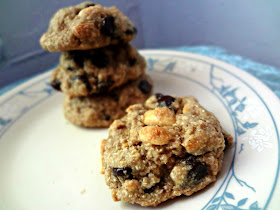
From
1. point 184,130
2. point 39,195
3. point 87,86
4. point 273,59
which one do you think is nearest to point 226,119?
point 184,130

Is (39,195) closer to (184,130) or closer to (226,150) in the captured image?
(184,130)

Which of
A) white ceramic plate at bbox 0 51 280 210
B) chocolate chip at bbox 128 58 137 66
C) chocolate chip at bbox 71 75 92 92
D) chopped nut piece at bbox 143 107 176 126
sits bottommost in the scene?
white ceramic plate at bbox 0 51 280 210

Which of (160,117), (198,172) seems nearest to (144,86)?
(160,117)

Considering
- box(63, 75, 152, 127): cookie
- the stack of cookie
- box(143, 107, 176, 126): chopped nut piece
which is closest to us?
box(143, 107, 176, 126): chopped nut piece

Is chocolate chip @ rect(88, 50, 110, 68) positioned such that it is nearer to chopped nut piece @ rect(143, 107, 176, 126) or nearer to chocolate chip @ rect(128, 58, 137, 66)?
chocolate chip @ rect(128, 58, 137, 66)

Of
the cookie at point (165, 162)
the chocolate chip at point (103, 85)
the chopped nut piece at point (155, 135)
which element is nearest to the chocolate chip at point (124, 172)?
the cookie at point (165, 162)

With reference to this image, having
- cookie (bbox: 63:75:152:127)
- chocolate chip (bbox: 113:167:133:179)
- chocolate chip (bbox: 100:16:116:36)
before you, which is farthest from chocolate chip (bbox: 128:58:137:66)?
chocolate chip (bbox: 113:167:133:179)

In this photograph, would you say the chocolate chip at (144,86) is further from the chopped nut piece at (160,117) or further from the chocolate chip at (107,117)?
the chopped nut piece at (160,117)
